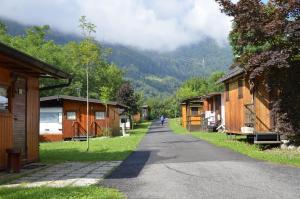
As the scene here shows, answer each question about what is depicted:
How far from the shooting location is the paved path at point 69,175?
10.8 m

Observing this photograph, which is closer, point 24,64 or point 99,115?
point 24,64

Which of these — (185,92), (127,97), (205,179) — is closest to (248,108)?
(205,179)

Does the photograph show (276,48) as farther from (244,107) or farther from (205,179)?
(205,179)

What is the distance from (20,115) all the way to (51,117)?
21.4 m

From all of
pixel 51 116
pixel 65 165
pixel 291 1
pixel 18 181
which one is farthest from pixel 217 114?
pixel 18 181

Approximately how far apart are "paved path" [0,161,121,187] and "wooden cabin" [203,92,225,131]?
84.4 ft

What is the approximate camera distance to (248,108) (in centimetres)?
2288

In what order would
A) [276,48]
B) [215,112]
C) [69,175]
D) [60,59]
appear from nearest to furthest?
[69,175] → [276,48] → [215,112] → [60,59]

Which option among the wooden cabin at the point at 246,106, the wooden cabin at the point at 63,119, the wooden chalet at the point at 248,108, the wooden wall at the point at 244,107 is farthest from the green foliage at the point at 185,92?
the wooden chalet at the point at 248,108

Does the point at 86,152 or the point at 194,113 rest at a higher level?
the point at 194,113

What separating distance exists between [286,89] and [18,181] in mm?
12166

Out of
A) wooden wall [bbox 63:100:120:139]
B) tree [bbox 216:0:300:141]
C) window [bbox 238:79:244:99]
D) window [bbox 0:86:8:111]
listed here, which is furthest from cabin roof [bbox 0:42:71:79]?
wooden wall [bbox 63:100:120:139]

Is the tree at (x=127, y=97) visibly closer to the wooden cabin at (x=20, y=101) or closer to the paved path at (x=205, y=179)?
the wooden cabin at (x=20, y=101)

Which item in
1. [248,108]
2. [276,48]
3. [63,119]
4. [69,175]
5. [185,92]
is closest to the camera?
[69,175]
